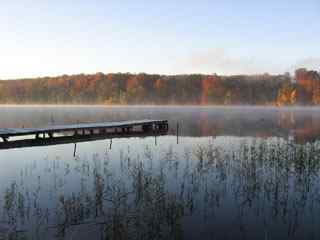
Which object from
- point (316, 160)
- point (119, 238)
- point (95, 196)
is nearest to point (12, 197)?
point (95, 196)

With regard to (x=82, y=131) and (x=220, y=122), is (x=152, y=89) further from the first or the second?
(x=82, y=131)

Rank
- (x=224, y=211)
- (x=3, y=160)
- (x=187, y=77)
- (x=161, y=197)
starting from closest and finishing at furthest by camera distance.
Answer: (x=224, y=211) < (x=161, y=197) < (x=3, y=160) < (x=187, y=77)

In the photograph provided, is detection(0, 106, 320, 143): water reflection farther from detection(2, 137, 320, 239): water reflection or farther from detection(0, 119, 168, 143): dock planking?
detection(2, 137, 320, 239): water reflection

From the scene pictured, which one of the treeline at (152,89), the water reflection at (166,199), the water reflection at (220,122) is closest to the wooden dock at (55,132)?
the water reflection at (220,122)

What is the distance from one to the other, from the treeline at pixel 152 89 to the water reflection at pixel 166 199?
120 m

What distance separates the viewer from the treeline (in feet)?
434

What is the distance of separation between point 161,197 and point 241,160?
6.93m

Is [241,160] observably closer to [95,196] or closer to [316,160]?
[316,160]

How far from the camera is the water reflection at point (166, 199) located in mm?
7434

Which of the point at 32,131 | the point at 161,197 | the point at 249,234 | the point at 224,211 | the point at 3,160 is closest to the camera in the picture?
the point at 249,234

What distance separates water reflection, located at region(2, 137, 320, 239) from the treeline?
393 feet

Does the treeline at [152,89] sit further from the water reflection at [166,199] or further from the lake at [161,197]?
the water reflection at [166,199]

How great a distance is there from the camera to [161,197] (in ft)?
30.7

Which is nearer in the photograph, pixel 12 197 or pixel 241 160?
pixel 12 197
